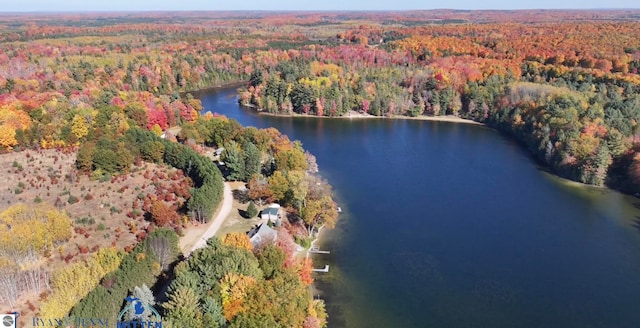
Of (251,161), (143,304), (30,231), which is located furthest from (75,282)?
(251,161)

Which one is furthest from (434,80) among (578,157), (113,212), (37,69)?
(37,69)

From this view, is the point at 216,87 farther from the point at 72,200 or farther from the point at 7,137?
the point at 72,200

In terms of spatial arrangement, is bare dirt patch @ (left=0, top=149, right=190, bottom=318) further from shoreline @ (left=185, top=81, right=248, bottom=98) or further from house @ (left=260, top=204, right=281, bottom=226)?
shoreline @ (left=185, top=81, right=248, bottom=98)

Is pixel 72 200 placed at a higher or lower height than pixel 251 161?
lower

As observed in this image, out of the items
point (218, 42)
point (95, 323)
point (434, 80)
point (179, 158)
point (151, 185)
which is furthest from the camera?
point (218, 42)

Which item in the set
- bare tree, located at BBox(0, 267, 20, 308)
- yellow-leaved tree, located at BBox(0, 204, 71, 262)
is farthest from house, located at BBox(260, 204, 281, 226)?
bare tree, located at BBox(0, 267, 20, 308)

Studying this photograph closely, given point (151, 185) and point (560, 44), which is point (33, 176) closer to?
point (151, 185)

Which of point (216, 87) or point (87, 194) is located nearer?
point (87, 194)

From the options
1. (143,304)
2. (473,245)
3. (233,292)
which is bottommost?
(473,245)
